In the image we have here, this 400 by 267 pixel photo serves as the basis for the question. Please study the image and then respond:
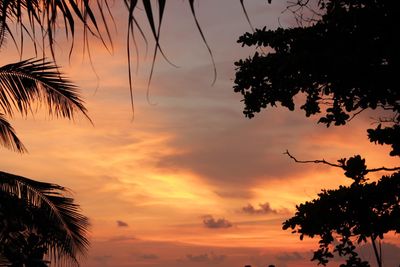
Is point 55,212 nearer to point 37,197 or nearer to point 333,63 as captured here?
point 37,197

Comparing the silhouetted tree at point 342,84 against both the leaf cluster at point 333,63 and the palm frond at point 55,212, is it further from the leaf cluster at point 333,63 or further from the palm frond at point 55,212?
the palm frond at point 55,212

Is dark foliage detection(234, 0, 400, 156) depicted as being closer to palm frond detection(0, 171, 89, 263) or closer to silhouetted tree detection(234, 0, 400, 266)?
silhouetted tree detection(234, 0, 400, 266)

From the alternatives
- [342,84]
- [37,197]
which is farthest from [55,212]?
[342,84]

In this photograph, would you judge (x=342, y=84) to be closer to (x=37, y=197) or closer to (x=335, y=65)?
(x=335, y=65)

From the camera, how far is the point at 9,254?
7.06 m

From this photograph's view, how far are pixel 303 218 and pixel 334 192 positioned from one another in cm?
54

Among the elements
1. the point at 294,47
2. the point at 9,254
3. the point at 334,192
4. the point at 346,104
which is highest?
the point at 294,47

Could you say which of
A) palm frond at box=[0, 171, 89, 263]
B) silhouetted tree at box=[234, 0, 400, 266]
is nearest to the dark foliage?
silhouetted tree at box=[234, 0, 400, 266]

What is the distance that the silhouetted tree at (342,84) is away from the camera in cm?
684

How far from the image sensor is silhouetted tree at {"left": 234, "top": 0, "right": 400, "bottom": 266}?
684 centimetres

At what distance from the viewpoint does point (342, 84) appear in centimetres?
727

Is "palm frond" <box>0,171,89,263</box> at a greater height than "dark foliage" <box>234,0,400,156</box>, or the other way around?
"dark foliage" <box>234,0,400,156</box>

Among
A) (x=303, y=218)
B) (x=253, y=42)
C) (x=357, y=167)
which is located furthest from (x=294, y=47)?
(x=303, y=218)

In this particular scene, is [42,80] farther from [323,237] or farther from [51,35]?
[51,35]
